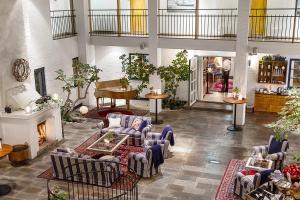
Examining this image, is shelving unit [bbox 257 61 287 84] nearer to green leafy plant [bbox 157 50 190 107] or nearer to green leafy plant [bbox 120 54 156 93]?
green leafy plant [bbox 157 50 190 107]

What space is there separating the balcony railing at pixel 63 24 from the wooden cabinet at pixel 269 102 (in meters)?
9.12

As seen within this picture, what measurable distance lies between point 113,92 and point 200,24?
5293mm

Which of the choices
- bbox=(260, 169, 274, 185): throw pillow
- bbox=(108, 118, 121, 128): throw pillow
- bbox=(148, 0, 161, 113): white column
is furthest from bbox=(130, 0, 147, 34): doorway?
bbox=(260, 169, 274, 185): throw pillow

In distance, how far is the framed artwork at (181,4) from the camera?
1762cm

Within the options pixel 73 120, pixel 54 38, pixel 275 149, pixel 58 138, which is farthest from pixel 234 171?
pixel 54 38

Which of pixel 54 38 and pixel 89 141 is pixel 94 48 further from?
pixel 89 141

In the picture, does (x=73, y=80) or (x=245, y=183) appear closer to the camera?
(x=245, y=183)

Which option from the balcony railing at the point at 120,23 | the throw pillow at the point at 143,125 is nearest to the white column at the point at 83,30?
the balcony railing at the point at 120,23

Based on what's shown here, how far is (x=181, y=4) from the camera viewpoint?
1777cm

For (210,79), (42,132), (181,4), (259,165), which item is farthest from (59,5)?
(259,165)

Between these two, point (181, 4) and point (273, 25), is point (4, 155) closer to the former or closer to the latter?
point (181, 4)

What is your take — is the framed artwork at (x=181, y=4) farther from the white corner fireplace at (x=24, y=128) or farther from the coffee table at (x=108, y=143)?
the white corner fireplace at (x=24, y=128)

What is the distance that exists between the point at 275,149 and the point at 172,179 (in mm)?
3297

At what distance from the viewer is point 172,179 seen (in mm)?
10836
